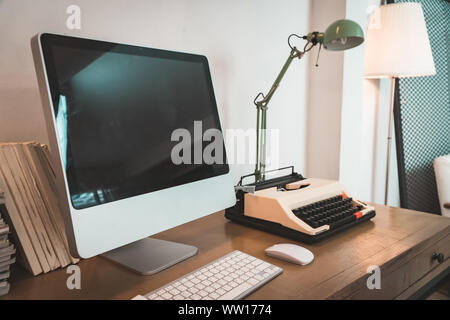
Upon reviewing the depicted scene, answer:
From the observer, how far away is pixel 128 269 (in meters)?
0.78

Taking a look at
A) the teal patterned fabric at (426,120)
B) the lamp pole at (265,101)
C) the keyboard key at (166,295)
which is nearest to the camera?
the keyboard key at (166,295)

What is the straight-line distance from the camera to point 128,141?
760 mm

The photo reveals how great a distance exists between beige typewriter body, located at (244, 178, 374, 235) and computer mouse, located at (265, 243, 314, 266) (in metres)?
0.09

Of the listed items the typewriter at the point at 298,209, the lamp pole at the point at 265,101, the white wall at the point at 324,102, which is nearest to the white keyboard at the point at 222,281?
the typewriter at the point at 298,209

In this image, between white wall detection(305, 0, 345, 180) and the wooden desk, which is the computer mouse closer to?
the wooden desk

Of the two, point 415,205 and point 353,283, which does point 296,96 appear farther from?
point 415,205

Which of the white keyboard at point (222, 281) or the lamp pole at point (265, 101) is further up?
the lamp pole at point (265, 101)

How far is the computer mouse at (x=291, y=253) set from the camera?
79 cm

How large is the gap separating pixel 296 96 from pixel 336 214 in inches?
33.3

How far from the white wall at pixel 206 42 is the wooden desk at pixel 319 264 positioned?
446 mm

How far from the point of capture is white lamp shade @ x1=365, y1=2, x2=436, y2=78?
5.82 ft

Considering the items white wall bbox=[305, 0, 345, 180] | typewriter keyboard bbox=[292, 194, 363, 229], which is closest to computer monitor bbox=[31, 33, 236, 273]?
typewriter keyboard bbox=[292, 194, 363, 229]

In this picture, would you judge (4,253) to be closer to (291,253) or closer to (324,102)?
(291,253)

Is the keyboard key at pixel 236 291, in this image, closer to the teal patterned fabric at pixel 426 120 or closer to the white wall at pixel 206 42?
the white wall at pixel 206 42
